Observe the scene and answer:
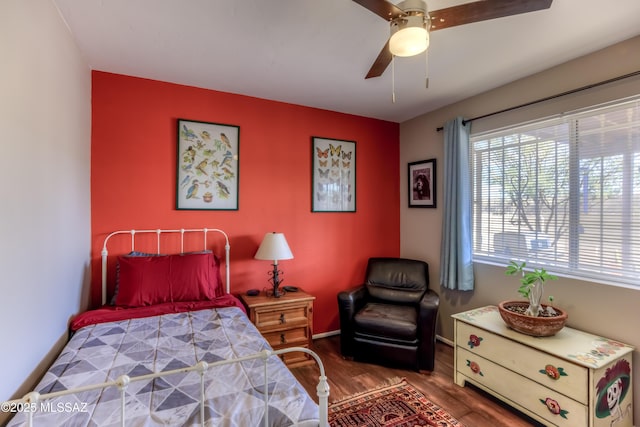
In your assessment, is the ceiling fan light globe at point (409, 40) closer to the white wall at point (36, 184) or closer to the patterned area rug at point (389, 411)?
the white wall at point (36, 184)

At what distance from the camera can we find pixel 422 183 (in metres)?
3.59

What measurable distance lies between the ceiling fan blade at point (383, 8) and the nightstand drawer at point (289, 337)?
2482 millimetres

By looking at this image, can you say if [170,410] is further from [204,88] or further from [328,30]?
[204,88]

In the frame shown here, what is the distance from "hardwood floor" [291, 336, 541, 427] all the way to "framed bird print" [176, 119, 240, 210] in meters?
1.77

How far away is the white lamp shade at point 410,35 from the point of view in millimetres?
1378

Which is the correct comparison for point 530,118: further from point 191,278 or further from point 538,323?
point 191,278

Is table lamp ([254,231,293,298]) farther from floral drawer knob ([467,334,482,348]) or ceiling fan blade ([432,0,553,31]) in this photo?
ceiling fan blade ([432,0,553,31])

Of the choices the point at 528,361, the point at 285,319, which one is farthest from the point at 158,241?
the point at 528,361

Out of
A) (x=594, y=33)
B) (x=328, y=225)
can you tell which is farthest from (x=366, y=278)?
(x=594, y=33)

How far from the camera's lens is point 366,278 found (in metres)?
3.53

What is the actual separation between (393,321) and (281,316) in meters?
1.03

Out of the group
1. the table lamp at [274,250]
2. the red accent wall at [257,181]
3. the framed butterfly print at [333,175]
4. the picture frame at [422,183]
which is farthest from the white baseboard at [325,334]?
the picture frame at [422,183]

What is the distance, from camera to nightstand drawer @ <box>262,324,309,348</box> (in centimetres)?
271

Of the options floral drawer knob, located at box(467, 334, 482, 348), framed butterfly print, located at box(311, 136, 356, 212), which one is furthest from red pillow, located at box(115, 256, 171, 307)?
floral drawer knob, located at box(467, 334, 482, 348)
